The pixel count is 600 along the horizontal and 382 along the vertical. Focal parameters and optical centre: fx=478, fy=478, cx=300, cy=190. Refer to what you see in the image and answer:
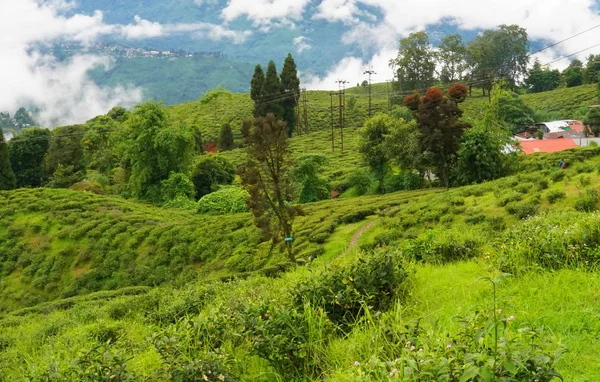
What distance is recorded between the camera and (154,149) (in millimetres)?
40438

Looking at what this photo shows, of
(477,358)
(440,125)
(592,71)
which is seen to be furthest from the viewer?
(592,71)

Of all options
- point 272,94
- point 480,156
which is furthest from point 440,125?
point 272,94

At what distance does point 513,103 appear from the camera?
6538 cm

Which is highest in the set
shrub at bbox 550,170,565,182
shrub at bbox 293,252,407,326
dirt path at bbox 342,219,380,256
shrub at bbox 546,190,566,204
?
shrub at bbox 293,252,407,326

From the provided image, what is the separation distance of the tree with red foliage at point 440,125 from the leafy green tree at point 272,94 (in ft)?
116

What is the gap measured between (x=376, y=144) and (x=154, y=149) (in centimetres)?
1879

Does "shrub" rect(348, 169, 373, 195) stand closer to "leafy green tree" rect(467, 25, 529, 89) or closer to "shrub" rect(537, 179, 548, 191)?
"shrub" rect(537, 179, 548, 191)

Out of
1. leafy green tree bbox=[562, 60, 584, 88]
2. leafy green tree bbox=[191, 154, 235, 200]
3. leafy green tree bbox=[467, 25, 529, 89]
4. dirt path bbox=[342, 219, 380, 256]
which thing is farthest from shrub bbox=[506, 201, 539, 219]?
leafy green tree bbox=[562, 60, 584, 88]

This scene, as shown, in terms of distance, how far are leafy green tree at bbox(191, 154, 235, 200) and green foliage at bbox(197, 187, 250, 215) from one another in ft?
21.1

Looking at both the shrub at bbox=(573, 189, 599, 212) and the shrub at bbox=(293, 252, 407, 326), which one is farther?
the shrub at bbox=(573, 189, 599, 212)

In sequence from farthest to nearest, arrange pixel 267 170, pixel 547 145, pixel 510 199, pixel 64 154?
pixel 64 154, pixel 547 145, pixel 510 199, pixel 267 170

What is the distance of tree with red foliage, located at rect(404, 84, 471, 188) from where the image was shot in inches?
1012

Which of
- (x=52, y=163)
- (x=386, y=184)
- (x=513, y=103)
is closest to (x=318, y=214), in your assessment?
(x=386, y=184)

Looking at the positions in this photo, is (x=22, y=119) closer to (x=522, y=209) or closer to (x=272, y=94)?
(x=272, y=94)
